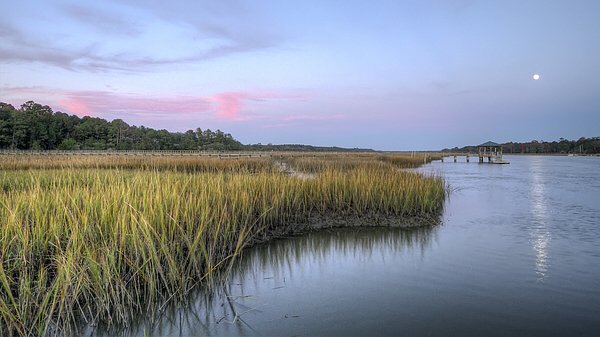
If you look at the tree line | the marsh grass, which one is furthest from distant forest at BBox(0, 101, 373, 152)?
the marsh grass

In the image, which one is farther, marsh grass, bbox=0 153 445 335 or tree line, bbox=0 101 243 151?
tree line, bbox=0 101 243 151

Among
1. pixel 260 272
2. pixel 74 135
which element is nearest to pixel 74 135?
pixel 74 135

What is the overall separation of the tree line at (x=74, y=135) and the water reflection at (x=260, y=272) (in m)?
77.7

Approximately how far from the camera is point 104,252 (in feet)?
15.3

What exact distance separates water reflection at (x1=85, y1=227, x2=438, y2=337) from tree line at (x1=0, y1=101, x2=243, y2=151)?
7765cm

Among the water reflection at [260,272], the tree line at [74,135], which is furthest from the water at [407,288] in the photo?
the tree line at [74,135]

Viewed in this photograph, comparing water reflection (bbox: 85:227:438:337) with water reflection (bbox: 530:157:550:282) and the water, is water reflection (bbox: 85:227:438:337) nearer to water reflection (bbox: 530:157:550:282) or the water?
the water

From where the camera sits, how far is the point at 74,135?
282 ft

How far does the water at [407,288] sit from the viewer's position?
4.87 meters

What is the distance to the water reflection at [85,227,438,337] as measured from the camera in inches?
185

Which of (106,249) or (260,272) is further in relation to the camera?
(260,272)

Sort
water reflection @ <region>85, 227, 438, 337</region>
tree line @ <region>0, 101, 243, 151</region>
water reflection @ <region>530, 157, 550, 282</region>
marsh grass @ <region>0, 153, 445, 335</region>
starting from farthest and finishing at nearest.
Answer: tree line @ <region>0, 101, 243, 151</region>
water reflection @ <region>530, 157, 550, 282</region>
water reflection @ <region>85, 227, 438, 337</region>
marsh grass @ <region>0, 153, 445, 335</region>

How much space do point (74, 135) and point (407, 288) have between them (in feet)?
313

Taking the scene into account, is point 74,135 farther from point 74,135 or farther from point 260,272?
point 260,272
